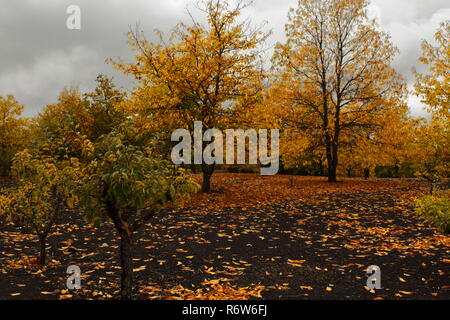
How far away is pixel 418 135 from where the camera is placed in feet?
43.9

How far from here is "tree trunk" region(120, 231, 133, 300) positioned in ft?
14.8

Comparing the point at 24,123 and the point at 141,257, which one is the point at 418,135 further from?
the point at 24,123

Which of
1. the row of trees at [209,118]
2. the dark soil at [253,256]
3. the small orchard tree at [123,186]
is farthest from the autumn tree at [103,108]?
the small orchard tree at [123,186]

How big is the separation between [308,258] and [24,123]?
3067cm

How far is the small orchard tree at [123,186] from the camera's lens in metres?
4.05

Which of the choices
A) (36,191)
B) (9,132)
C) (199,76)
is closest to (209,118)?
(199,76)

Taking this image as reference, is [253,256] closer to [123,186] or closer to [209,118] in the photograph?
[123,186]

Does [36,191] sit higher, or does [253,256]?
[36,191]

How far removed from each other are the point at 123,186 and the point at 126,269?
A: 4.47 feet

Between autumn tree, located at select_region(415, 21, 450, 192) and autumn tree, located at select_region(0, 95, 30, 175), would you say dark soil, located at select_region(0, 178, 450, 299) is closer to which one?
autumn tree, located at select_region(415, 21, 450, 192)

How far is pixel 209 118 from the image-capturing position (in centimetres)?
1367

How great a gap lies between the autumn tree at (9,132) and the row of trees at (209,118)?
45 centimetres

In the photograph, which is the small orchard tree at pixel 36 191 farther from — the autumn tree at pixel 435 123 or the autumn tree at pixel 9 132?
the autumn tree at pixel 9 132

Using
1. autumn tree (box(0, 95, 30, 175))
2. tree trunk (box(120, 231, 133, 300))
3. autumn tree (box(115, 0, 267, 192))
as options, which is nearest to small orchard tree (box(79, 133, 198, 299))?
tree trunk (box(120, 231, 133, 300))
